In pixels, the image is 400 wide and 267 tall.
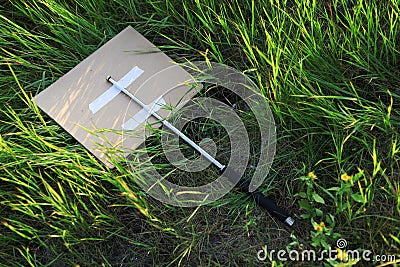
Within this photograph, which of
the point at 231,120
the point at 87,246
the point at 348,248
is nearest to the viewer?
the point at 348,248

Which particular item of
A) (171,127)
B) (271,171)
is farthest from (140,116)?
(271,171)

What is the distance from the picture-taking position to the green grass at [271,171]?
4.82 feet

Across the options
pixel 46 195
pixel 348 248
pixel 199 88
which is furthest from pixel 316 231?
pixel 46 195

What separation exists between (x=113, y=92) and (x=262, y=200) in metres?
0.60

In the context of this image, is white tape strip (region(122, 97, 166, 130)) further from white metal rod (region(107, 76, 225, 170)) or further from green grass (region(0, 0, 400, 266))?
green grass (region(0, 0, 400, 266))

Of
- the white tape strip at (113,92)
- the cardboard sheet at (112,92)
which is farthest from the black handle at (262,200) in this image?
the white tape strip at (113,92)

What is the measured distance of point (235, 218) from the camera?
5.03 ft

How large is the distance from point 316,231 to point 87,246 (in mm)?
668

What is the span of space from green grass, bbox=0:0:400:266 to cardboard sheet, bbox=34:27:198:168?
0.18 feet

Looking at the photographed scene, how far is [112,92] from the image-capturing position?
1.71 metres

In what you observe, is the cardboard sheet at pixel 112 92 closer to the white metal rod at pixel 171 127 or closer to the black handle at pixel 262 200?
the white metal rod at pixel 171 127

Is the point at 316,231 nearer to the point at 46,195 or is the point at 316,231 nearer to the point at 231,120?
the point at 231,120

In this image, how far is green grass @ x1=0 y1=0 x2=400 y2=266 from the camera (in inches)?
57.8

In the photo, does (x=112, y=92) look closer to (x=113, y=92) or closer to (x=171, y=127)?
(x=113, y=92)
